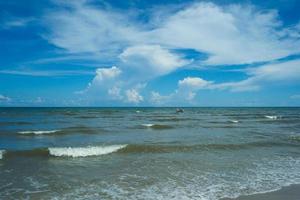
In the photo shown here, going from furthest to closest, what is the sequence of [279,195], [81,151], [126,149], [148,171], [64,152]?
[126,149] → [81,151] → [64,152] → [148,171] → [279,195]

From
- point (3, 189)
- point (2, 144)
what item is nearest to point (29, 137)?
point (2, 144)

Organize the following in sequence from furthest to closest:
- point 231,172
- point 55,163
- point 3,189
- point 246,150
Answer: point 246,150
point 55,163
point 231,172
point 3,189

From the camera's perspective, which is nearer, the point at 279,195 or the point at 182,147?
the point at 279,195

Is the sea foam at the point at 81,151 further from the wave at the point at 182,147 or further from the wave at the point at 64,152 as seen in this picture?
the wave at the point at 182,147

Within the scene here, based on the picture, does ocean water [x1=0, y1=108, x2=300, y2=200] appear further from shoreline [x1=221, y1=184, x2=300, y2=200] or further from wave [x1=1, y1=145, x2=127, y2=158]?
shoreline [x1=221, y1=184, x2=300, y2=200]

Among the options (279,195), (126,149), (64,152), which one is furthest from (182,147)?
(279,195)

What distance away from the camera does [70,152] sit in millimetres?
17312

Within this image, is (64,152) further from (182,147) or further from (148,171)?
(182,147)

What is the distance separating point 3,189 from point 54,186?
5.14 ft

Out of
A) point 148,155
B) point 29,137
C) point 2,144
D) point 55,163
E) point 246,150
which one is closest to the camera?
point 55,163

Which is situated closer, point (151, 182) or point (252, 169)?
point (151, 182)

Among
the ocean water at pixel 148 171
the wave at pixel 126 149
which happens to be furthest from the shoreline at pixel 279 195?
the wave at pixel 126 149

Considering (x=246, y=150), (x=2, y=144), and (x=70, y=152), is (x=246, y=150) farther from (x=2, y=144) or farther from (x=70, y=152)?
(x=2, y=144)

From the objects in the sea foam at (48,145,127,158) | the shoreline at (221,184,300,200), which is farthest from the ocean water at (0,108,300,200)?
the shoreline at (221,184,300,200)
